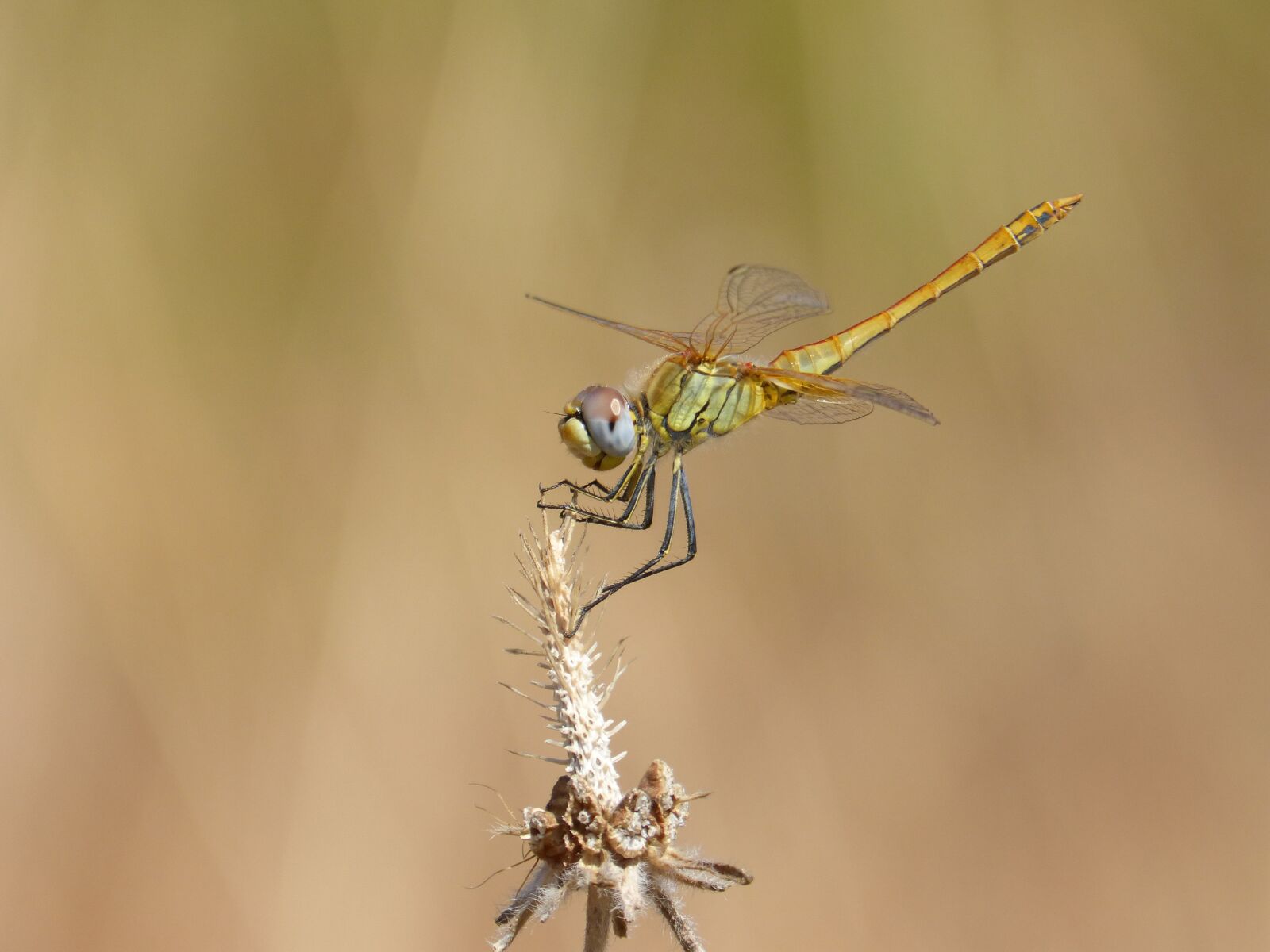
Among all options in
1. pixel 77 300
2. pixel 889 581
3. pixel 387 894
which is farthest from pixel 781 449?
pixel 77 300

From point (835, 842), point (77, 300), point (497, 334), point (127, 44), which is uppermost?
point (127, 44)

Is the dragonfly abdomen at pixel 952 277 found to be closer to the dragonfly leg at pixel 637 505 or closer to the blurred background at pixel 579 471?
the blurred background at pixel 579 471

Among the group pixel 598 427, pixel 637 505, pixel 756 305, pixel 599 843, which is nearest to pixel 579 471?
pixel 756 305

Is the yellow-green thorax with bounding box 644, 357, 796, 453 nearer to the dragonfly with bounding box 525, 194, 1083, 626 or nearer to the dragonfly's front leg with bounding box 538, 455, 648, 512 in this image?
the dragonfly with bounding box 525, 194, 1083, 626

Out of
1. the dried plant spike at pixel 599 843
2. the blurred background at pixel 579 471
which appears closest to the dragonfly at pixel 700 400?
the blurred background at pixel 579 471

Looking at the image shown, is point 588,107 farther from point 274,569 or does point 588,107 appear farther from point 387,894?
point 387,894

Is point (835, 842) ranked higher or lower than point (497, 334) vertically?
lower

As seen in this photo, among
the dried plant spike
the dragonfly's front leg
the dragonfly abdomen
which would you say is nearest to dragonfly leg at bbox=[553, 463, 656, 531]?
the dragonfly's front leg
